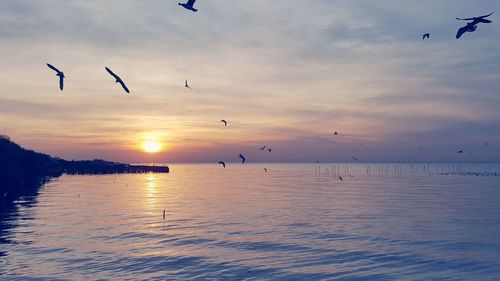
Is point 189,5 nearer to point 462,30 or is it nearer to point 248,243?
point 462,30

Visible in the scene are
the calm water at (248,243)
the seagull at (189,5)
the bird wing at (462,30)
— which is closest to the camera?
the seagull at (189,5)

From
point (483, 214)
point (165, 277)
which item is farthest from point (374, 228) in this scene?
point (165, 277)

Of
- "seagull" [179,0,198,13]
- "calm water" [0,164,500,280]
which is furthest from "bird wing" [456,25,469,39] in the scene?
"calm water" [0,164,500,280]

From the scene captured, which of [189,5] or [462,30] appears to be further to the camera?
[462,30]

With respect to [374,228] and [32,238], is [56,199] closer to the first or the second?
[32,238]

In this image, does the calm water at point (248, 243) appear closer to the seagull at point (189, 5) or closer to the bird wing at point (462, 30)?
the bird wing at point (462, 30)

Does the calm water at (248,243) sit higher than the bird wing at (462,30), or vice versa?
the bird wing at (462,30)

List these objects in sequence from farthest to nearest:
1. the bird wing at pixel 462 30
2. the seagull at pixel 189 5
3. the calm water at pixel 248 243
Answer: the calm water at pixel 248 243 → the bird wing at pixel 462 30 → the seagull at pixel 189 5

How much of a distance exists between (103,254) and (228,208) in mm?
36734

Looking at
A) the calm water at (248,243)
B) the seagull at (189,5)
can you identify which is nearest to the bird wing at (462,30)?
the seagull at (189,5)

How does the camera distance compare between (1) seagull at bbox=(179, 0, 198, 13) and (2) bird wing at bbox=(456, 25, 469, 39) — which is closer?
(1) seagull at bbox=(179, 0, 198, 13)

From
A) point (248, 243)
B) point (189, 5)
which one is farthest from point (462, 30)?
point (248, 243)

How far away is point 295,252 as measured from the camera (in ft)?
119

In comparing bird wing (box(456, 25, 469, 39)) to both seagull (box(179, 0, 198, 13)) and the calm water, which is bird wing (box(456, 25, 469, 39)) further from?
the calm water
